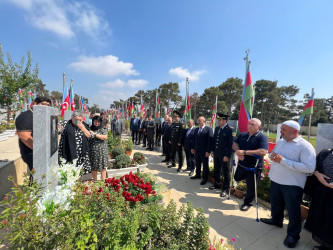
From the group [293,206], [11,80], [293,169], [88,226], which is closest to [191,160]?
[293,206]

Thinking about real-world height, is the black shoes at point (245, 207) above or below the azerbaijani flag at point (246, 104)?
below

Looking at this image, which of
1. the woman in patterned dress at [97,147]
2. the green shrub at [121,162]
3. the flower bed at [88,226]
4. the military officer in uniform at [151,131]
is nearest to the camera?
the flower bed at [88,226]

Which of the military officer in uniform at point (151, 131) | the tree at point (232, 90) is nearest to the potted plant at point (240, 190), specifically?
the military officer in uniform at point (151, 131)

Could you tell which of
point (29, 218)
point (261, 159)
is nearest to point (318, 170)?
point (261, 159)

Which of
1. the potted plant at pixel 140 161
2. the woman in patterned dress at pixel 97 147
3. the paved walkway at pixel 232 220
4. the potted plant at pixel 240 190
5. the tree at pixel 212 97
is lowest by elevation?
the paved walkway at pixel 232 220

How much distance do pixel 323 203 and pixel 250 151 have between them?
1225 mm

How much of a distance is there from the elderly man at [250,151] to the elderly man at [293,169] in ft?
1.73

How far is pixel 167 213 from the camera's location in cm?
185

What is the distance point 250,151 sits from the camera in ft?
10.3

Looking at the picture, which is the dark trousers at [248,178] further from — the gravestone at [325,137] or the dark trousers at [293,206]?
the gravestone at [325,137]

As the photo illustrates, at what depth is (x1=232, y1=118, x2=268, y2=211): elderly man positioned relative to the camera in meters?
3.18

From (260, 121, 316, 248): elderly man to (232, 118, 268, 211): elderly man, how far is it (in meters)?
0.53

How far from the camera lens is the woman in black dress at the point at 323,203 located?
2.21 meters

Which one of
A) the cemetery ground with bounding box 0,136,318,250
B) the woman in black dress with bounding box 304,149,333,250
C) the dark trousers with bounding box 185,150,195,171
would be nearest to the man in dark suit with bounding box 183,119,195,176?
the dark trousers with bounding box 185,150,195,171
